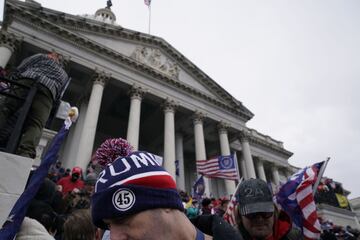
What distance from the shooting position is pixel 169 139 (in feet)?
61.1

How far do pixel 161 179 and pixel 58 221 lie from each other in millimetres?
2818

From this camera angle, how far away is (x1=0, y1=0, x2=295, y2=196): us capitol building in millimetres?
15523

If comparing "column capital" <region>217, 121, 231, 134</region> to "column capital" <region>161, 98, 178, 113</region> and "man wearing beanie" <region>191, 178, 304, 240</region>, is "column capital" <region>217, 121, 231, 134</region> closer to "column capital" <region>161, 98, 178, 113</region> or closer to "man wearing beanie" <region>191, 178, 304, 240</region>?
"column capital" <region>161, 98, 178, 113</region>

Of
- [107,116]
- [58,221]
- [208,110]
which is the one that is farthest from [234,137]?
[58,221]

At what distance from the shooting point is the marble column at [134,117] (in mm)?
16109

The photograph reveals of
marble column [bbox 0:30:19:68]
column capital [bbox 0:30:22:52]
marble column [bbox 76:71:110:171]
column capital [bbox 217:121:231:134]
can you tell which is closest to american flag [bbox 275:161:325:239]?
marble column [bbox 76:71:110:171]

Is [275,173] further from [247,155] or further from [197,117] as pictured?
[197,117]

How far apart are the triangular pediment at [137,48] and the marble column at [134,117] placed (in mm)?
2678

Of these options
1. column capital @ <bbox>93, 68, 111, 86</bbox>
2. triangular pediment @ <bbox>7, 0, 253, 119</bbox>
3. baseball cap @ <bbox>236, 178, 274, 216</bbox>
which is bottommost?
baseball cap @ <bbox>236, 178, 274, 216</bbox>

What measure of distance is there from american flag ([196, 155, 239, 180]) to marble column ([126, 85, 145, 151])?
4609mm

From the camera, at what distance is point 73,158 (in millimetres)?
15555

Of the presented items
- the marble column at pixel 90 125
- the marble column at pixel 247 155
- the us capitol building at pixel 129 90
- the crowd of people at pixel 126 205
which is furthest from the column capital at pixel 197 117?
the crowd of people at pixel 126 205

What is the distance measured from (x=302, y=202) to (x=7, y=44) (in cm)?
1726

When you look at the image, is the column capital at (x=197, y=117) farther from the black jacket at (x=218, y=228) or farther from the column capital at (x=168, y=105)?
the black jacket at (x=218, y=228)
